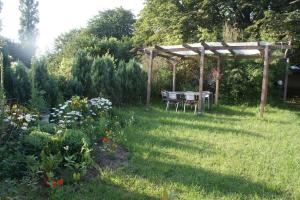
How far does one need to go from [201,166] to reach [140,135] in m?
2.24

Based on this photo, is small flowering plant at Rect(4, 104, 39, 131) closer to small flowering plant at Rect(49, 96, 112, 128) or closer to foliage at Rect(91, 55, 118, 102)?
small flowering plant at Rect(49, 96, 112, 128)

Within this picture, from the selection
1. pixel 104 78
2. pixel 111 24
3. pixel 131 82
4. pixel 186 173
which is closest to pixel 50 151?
pixel 186 173

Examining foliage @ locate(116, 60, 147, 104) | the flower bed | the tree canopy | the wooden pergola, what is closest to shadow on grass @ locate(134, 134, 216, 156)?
the flower bed

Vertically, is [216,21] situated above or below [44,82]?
above

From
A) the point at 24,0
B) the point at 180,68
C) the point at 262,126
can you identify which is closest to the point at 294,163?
the point at 262,126

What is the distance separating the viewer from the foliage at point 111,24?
102 feet

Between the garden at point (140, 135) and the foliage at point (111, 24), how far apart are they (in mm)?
12668

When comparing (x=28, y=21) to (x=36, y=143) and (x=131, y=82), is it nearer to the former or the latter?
(x=131, y=82)

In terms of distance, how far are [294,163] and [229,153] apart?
3.62 feet

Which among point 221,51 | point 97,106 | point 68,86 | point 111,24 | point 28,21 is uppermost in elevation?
point 28,21

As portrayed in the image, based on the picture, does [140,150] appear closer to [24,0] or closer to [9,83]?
[9,83]

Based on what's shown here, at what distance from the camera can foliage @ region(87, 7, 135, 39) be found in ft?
102

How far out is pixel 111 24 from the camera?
3147cm

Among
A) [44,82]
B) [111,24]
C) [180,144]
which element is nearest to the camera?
[180,144]
